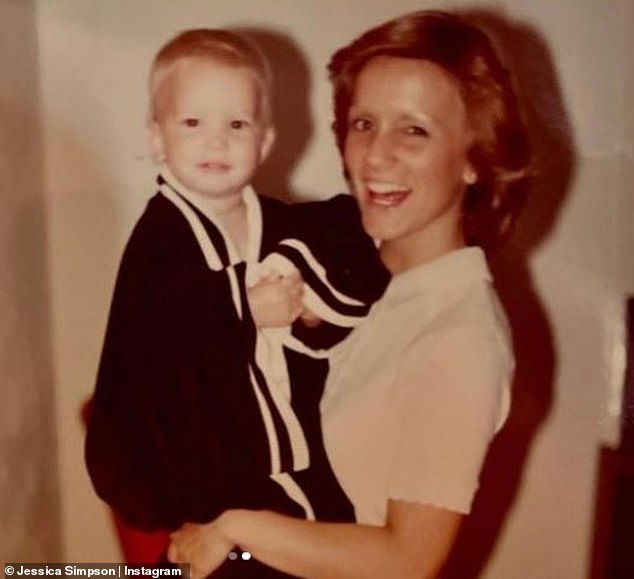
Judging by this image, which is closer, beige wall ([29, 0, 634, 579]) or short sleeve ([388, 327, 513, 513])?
short sleeve ([388, 327, 513, 513])

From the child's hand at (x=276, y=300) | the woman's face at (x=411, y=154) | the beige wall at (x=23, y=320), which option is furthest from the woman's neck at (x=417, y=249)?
the beige wall at (x=23, y=320)

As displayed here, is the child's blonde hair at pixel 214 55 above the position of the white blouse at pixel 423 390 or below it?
above

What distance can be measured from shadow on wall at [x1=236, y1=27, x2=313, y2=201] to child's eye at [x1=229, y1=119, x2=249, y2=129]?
0.05 meters

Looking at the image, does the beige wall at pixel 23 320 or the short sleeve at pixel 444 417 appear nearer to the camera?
the short sleeve at pixel 444 417

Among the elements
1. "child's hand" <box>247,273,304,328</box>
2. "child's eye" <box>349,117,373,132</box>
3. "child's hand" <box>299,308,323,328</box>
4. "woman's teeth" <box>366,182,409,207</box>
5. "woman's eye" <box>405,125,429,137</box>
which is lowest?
"child's hand" <box>299,308,323,328</box>

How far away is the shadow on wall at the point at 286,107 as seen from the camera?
3.75 feet

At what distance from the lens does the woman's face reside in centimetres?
107

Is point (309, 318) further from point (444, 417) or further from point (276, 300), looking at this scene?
point (444, 417)

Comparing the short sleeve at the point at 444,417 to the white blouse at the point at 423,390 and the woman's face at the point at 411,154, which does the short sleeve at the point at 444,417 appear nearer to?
the white blouse at the point at 423,390

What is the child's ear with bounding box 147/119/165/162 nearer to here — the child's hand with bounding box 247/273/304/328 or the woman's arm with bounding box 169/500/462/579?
the child's hand with bounding box 247/273/304/328

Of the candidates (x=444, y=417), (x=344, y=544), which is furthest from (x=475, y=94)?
(x=344, y=544)

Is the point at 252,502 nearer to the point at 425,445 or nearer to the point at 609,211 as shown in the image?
the point at 425,445

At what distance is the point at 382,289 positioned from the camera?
1.12 m

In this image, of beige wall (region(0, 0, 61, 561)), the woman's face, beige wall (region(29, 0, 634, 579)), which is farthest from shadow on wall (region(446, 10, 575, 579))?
beige wall (region(0, 0, 61, 561))
